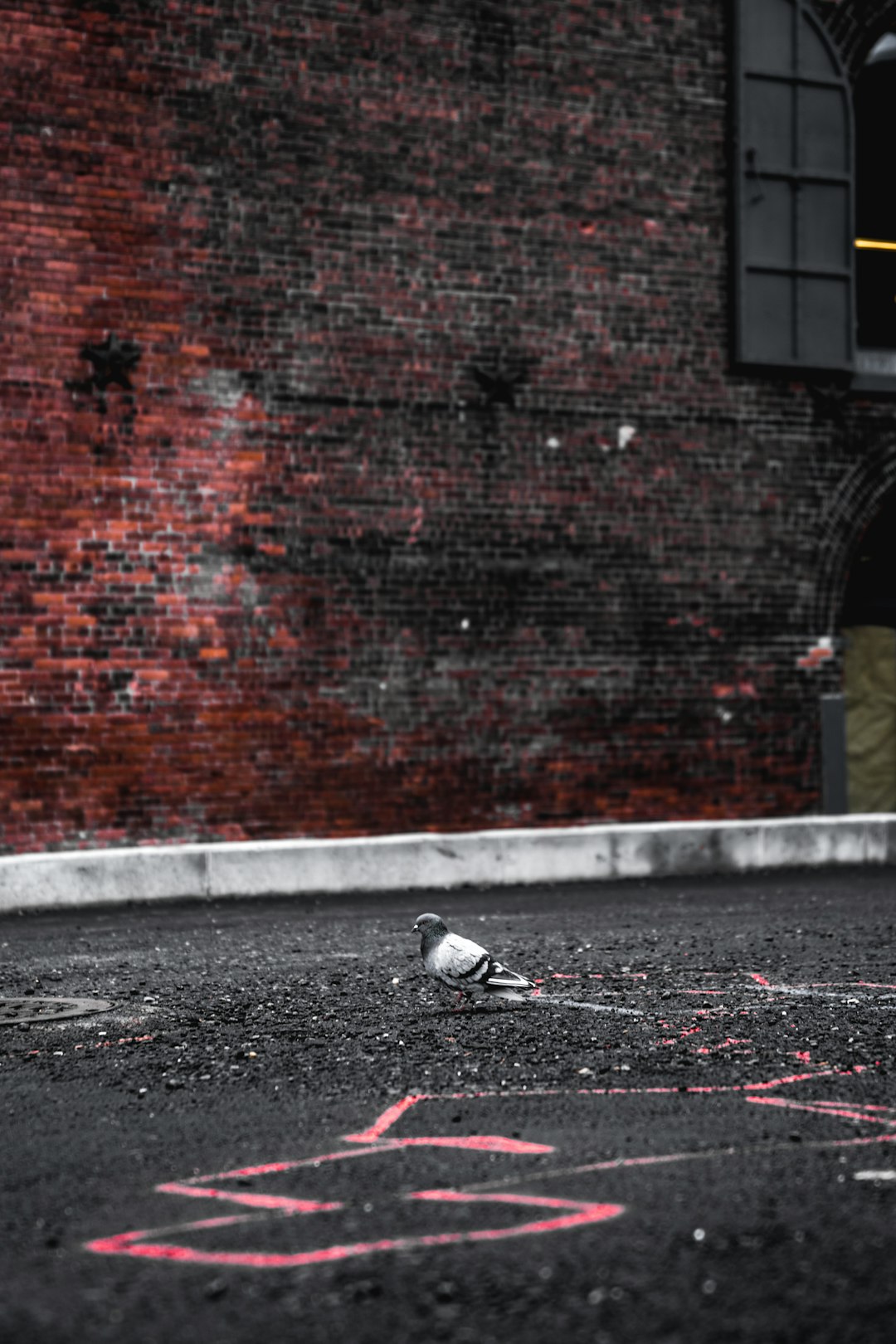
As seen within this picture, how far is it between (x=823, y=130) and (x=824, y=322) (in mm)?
1968

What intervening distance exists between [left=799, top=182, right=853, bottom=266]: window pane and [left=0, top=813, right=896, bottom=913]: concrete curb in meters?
5.75

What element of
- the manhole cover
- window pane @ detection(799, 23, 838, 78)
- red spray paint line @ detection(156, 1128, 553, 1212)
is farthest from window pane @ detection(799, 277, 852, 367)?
red spray paint line @ detection(156, 1128, 553, 1212)

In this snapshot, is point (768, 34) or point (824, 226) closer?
point (768, 34)

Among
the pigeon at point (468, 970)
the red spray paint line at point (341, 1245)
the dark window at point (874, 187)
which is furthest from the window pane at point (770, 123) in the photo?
the red spray paint line at point (341, 1245)

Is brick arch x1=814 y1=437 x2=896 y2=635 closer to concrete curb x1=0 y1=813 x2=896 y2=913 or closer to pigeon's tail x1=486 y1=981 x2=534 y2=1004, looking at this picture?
concrete curb x1=0 y1=813 x2=896 y2=913

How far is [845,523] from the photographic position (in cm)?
1603

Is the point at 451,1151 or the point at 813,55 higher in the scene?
the point at 813,55

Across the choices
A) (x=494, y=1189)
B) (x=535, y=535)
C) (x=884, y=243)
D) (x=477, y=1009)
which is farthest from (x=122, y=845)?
(x=884, y=243)

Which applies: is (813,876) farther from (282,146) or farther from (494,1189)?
(494,1189)

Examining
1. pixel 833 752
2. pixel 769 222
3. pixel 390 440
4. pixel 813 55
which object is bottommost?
pixel 833 752

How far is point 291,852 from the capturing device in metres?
13.2

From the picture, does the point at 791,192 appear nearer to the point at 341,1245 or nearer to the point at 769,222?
the point at 769,222

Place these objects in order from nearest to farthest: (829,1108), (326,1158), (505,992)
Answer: (326,1158) → (829,1108) → (505,992)

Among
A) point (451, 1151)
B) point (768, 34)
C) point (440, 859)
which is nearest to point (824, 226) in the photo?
point (768, 34)
